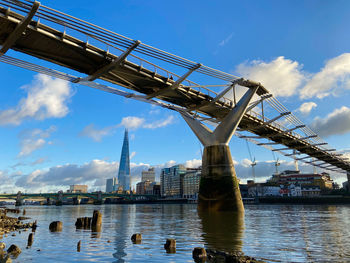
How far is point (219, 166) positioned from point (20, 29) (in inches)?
1112

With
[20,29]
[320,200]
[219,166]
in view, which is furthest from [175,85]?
[320,200]

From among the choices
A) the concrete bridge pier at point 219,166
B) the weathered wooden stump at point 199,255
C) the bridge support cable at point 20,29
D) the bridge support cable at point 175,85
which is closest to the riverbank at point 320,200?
the concrete bridge pier at point 219,166

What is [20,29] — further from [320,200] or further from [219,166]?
[320,200]

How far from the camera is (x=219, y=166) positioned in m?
37.6

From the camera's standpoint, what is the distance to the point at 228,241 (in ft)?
47.9

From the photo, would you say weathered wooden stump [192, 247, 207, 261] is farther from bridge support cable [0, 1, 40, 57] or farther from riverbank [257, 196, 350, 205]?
riverbank [257, 196, 350, 205]

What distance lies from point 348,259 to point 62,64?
91.9 feet

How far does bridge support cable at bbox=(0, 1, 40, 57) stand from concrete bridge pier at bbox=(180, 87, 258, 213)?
996 inches

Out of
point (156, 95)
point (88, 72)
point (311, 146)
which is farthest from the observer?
point (311, 146)

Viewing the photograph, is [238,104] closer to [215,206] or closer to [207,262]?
[215,206]

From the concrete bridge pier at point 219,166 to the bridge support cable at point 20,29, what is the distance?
25.3 metres

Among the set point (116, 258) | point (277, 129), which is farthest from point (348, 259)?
point (277, 129)

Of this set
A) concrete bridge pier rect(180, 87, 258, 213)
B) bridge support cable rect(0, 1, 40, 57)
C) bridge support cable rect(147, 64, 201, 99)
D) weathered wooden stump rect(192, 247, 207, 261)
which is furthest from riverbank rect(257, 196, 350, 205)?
bridge support cable rect(0, 1, 40, 57)

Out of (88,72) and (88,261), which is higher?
(88,72)
